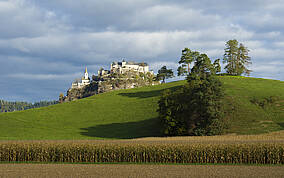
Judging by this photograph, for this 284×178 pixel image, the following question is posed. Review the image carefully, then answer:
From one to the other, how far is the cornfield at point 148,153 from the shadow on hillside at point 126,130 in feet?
119

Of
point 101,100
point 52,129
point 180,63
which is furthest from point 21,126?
point 180,63

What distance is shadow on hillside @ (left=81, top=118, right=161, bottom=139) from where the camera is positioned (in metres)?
71.8

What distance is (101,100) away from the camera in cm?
12081

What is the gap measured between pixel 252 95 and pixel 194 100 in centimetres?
3126

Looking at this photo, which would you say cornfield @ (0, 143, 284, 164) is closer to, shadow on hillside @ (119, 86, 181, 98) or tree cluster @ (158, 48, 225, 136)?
tree cluster @ (158, 48, 225, 136)

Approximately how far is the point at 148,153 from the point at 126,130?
45.5 m

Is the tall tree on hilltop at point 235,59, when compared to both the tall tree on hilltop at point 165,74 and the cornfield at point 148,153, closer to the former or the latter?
the tall tree on hilltop at point 165,74

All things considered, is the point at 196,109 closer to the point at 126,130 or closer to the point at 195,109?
the point at 195,109

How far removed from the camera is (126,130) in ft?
255

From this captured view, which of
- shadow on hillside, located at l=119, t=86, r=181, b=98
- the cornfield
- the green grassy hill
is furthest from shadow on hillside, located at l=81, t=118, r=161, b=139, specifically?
the cornfield

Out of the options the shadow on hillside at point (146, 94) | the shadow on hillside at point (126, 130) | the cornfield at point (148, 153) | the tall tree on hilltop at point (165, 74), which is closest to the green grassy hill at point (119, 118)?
the shadow on hillside at point (126, 130)

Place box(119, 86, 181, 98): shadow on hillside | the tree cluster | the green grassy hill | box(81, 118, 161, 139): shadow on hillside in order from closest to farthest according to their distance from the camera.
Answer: the tree cluster → the green grassy hill → box(81, 118, 161, 139): shadow on hillside → box(119, 86, 181, 98): shadow on hillside

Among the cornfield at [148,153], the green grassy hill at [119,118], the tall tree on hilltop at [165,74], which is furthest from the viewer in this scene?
the tall tree on hilltop at [165,74]

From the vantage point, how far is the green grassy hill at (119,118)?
69.4 m
